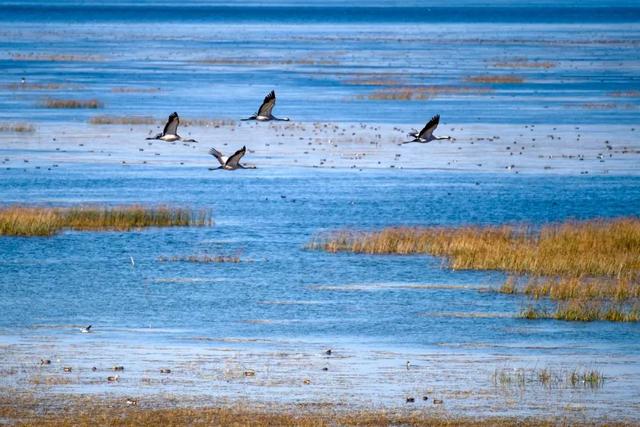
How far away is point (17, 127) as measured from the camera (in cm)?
5688

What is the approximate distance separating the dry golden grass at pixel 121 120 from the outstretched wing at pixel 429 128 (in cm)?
3392

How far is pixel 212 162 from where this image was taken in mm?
51062

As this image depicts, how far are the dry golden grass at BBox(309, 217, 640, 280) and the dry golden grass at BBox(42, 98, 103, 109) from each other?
35.8 m

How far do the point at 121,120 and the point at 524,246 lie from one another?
Answer: 108 feet

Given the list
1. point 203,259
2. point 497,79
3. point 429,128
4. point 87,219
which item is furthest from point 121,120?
point 429,128

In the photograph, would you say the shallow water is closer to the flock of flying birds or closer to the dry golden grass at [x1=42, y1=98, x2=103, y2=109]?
the dry golden grass at [x1=42, y1=98, x2=103, y2=109]

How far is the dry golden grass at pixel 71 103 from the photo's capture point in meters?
66.8

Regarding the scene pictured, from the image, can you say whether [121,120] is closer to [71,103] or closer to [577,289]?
[71,103]

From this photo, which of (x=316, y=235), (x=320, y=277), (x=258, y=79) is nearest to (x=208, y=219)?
(x=316, y=235)

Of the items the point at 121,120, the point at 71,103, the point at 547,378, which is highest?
the point at 71,103

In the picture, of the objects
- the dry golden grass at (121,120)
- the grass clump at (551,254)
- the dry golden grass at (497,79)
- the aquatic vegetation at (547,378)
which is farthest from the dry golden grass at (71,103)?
the aquatic vegetation at (547,378)

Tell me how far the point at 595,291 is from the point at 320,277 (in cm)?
564

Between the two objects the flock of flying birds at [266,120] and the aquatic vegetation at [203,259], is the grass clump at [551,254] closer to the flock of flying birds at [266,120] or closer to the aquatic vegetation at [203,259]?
the aquatic vegetation at [203,259]

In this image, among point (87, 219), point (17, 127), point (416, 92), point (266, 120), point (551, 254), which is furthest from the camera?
point (416, 92)
